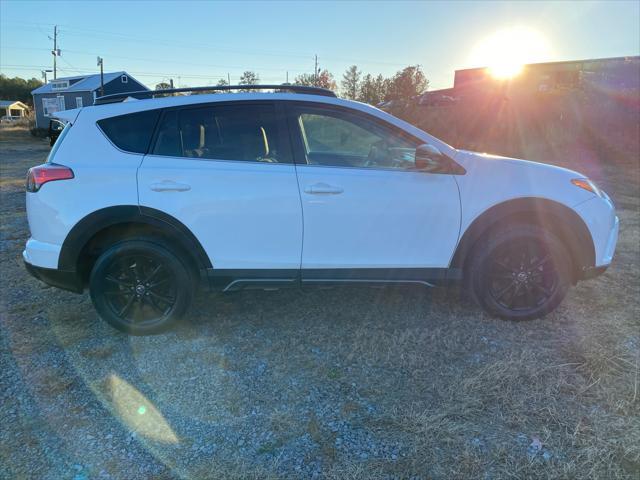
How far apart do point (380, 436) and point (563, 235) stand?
2.24 metres

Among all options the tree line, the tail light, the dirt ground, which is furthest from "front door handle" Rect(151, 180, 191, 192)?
the tree line

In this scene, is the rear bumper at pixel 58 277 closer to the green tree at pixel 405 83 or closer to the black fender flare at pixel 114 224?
the black fender flare at pixel 114 224

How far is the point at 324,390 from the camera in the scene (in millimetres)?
2736

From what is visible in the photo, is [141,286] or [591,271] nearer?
[141,286]

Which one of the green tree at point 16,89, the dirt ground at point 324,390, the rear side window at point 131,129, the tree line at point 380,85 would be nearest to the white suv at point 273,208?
the rear side window at point 131,129

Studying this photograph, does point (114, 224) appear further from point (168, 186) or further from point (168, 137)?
point (168, 137)

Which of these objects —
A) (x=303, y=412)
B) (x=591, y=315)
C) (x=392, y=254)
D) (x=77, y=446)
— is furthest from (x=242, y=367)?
(x=591, y=315)

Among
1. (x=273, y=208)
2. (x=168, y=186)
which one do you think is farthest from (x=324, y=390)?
(x=168, y=186)

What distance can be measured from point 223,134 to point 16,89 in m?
91.9

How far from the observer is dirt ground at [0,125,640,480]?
7.20ft

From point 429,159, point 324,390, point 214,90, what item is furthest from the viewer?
point 214,90

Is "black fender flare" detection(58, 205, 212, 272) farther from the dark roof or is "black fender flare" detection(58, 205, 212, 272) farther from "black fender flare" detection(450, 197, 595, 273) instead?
the dark roof

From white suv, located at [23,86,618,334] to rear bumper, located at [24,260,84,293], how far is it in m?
0.01

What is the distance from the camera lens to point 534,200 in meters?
3.28
